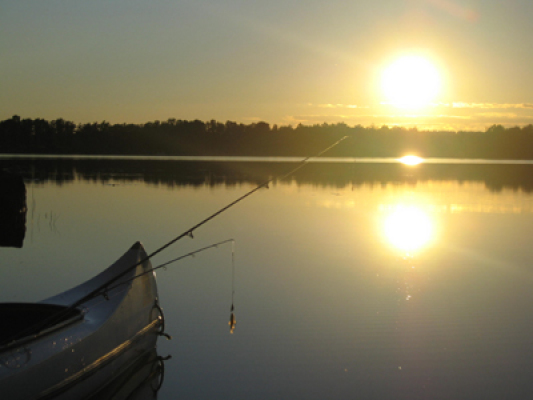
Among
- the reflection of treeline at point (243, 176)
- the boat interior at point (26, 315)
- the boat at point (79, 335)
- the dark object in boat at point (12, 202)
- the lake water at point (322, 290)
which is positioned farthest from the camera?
the reflection of treeline at point (243, 176)

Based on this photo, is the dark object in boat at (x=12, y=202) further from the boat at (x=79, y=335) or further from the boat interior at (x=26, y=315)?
the boat interior at (x=26, y=315)

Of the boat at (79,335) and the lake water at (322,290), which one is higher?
the boat at (79,335)

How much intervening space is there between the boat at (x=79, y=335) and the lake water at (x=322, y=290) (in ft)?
2.46

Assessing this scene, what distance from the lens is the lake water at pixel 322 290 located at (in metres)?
7.83

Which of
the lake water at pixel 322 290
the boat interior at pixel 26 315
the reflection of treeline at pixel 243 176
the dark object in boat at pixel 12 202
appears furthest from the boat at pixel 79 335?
the reflection of treeline at pixel 243 176

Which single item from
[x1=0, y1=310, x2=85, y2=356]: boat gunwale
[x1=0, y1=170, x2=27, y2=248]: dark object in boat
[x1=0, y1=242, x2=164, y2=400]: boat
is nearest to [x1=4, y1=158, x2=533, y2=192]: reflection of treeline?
[x1=0, y1=170, x2=27, y2=248]: dark object in boat

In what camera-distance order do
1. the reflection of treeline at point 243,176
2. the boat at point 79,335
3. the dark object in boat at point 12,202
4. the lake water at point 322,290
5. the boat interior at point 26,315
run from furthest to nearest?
1. the reflection of treeline at point 243,176
2. the dark object in boat at point 12,202
3. the lake water at point 322,290
4. the boat interior at point 26,315
5. the boat at point 79,335

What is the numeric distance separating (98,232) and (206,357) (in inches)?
473

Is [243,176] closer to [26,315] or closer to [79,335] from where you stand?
[26,315]

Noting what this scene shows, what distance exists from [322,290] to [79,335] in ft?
21.9

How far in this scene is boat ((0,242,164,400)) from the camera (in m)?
5.55

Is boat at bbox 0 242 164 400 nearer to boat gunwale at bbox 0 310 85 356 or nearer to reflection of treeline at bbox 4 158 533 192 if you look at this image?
boat gunwale at bbox 0 310 85 356

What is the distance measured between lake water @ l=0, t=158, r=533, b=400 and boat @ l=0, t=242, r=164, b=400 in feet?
2.46

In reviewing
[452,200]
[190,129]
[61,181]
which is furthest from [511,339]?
[190,129]
